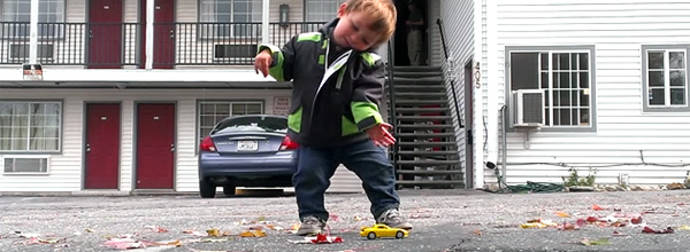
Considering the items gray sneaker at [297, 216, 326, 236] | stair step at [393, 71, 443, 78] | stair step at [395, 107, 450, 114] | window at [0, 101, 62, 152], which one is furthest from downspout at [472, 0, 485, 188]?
window at [0, 101, 62, 152]

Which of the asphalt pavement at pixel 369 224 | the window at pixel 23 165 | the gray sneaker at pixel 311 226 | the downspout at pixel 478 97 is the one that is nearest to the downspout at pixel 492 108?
the downspout at pixel 478 97

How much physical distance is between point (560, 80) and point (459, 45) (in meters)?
2.62

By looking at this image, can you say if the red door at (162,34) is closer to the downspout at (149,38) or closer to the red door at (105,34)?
the red door at (105,34)

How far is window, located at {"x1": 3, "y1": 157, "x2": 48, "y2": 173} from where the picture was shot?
15664mm

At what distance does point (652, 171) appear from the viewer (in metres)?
11.7

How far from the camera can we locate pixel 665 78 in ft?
38.5

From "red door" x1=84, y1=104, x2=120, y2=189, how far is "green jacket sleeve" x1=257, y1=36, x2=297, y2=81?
41.3 ft

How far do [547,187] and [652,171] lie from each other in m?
1.84

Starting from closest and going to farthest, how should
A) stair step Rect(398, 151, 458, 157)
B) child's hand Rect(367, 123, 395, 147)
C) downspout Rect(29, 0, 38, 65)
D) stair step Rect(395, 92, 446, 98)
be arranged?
child's hand Rect(367, 123, 395, 147), stair step Rect(398, 151, 458, 157), downspout Rect(29, 0, 38, 65), stair step Rect(395, 92, 446, 98)

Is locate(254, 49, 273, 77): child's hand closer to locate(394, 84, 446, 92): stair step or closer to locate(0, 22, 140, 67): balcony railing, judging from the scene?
locate(394, 84, 446, 92): stair step

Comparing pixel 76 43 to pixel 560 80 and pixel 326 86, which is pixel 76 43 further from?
pixel 326 86

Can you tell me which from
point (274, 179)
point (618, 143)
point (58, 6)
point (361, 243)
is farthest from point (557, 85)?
point (58, 6)

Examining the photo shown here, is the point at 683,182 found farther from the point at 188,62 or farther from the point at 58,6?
the point at 58,6

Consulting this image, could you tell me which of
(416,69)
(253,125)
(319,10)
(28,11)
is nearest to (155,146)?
(28,11)
